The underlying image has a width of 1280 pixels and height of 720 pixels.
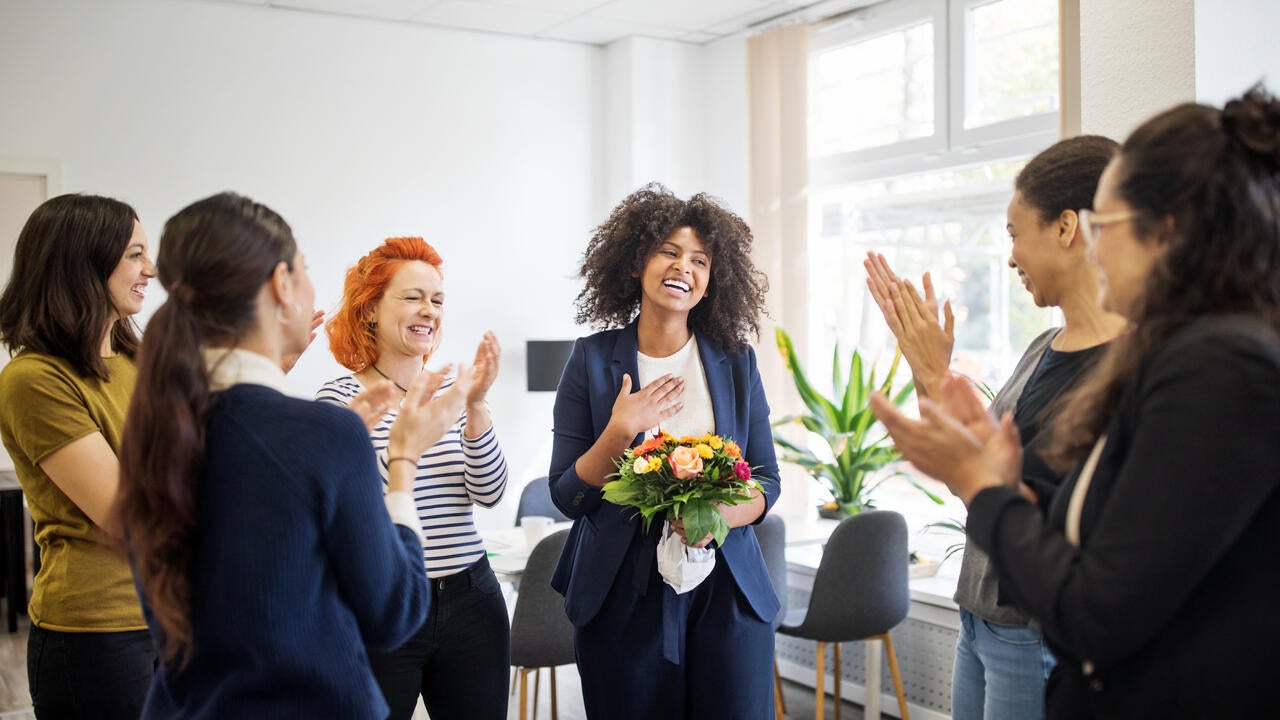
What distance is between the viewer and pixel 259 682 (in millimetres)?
1431


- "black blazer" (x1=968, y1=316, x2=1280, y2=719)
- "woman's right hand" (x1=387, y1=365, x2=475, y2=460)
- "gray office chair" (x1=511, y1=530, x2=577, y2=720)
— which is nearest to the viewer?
"black blazer" (x1=968, y1=316, x2=1280, y2=719)

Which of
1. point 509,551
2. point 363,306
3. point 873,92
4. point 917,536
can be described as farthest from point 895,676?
point 873,92

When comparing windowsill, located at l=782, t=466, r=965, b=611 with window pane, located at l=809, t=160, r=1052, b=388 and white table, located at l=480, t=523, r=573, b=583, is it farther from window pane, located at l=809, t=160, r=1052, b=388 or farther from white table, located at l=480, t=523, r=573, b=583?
white table, located at l=480, t=523, r=573, b=583

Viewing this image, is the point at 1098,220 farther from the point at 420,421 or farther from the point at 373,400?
the point at 373,400

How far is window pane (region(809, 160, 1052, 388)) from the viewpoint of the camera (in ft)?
17.4

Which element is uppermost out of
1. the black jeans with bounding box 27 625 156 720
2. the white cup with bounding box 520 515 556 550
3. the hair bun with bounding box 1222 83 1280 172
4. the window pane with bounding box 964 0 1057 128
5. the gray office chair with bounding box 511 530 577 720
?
the window pane with bounding box 964 0 1057 128

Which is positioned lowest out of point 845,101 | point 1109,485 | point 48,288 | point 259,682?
point 259,682

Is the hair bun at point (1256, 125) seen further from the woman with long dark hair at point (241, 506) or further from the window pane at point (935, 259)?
the window pane at point (935, 259)

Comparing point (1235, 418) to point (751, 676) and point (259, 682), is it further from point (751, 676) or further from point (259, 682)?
point (751, 676)

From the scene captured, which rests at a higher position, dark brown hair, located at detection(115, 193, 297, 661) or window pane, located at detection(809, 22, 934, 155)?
window pane, located at detection(809, 22, 934, 155)

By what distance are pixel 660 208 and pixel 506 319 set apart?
3734mm

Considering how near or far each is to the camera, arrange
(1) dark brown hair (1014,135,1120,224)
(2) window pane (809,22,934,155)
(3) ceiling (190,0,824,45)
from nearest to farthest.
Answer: (1) dark brown hair (1014,135,1120,224) → (2) window pane (809,22,934,155) → (3) ceiling (190,0,824,45)

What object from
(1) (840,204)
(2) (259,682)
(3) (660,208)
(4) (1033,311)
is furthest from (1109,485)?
(1) (840,204)

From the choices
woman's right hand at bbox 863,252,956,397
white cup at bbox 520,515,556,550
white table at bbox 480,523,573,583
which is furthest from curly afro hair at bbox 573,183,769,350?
white cup at bbox 520,515,556,550
